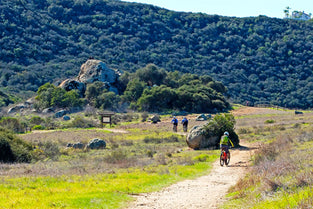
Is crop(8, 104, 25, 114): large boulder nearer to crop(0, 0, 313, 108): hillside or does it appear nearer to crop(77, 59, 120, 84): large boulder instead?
crop(77, 59, 120, 84): large boulder

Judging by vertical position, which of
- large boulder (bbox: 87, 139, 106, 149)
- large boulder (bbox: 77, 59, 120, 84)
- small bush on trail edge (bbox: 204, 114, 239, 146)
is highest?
large boulder (bbox: 77, 59, 120, 84)

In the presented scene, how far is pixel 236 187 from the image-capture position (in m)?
11.8

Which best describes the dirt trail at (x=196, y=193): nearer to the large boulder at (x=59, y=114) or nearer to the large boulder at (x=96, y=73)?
the large boulder at (x=59, y=114)

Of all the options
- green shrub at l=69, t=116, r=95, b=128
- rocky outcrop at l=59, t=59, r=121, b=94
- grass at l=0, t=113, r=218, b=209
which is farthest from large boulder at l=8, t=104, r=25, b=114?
grass at l=0, t=113, r=218, b=209

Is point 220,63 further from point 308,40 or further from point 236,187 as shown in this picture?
point 236,187

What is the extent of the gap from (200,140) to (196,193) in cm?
1194

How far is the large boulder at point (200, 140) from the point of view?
945 inches

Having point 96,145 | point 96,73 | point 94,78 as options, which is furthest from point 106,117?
point 96,73

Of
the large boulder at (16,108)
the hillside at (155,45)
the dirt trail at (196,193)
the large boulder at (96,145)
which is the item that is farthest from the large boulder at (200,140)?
the hillside at (155,45)

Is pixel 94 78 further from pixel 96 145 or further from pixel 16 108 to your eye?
pixel 96 145

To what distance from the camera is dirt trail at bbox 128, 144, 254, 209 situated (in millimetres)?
10586

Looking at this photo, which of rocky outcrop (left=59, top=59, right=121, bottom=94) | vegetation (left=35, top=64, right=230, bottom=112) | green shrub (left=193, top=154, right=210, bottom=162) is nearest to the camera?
green shrub (left=193, top=154, right=210, bottom=162)

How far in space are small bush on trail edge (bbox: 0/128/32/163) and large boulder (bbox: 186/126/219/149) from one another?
934 cm

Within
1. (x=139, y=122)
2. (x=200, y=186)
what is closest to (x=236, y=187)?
(x=200, y=186)
